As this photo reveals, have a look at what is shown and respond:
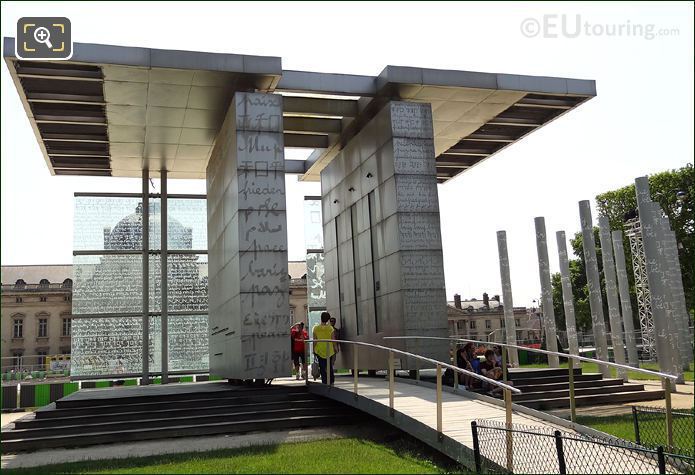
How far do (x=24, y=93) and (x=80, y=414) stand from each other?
7.73 meters

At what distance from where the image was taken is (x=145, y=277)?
2119cm

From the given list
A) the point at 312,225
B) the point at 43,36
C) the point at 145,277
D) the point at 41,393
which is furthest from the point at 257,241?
the point at 41,393

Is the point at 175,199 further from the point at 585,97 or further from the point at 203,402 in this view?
the point at 585,97

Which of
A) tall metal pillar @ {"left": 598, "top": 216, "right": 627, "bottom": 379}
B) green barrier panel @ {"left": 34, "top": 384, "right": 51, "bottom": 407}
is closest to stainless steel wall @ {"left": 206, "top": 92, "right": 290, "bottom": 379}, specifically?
tall metal pillar @ {"left": 598, "top": 216, "right": 627, "bottom": 379}

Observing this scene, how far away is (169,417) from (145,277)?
33.8ft

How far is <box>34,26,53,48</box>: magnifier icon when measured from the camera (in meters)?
13.1

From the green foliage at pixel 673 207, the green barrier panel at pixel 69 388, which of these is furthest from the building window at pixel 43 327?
the green foliage at pixel 673 207

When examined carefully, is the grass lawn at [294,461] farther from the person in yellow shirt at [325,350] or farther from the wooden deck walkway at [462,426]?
the person in yellow shirt at [325,350]

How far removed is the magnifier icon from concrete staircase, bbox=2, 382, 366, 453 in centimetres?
696

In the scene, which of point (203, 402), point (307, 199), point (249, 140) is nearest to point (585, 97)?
point (249, 140)

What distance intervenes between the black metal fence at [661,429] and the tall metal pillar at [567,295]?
1272 cm

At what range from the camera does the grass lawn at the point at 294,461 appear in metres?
8.27

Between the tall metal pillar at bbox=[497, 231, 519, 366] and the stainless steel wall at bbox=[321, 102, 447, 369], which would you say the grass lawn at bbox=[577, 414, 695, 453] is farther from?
the tall metal pillar at bbox=[497, 231, 519, 366]

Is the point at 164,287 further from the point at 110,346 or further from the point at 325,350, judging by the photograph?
the point at 325,350
